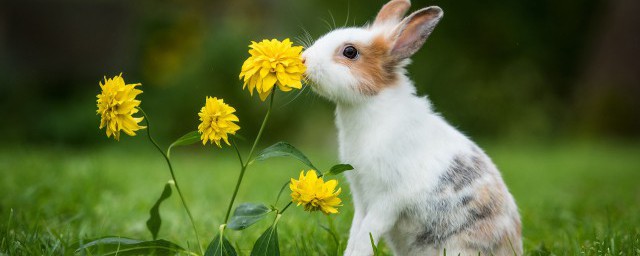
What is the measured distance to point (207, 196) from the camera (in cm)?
493

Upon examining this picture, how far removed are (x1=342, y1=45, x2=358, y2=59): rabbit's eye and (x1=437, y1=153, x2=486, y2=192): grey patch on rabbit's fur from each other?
563mm

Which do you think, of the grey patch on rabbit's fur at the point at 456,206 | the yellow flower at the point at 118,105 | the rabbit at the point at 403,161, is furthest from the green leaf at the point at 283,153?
the grey patch on rabbit's fur at the point at 456,206

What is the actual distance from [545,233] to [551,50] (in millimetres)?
9345

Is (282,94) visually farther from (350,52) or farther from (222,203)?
(350,52)

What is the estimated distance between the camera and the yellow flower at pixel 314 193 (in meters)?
2.32

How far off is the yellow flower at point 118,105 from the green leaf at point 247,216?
0.46m

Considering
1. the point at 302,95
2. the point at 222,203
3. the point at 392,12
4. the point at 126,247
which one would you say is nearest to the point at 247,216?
the point at 126,247

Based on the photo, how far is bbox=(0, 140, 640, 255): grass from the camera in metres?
2.97

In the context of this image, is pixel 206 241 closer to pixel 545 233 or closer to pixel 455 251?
pixel 455 251

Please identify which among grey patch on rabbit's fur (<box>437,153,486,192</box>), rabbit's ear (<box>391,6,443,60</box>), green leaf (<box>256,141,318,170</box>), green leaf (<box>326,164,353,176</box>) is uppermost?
rabbit's ear (<box>391,6,443,60</box>)

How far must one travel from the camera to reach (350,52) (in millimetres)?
2650

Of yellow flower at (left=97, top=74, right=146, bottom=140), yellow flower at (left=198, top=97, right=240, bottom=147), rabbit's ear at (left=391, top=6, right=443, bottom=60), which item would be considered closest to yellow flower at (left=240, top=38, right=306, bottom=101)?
yellow flower at (left=198, top=97, right=240, bottom=147)

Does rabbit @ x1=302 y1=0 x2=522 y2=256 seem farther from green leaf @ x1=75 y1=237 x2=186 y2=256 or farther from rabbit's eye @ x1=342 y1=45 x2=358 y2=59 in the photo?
green leaf @ x1=75 y1=237 x2=186 y2=256

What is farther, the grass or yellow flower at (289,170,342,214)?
the grass
